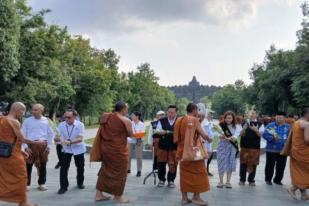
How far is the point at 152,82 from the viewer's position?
9012cm

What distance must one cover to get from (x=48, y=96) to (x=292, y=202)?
32.7 meters

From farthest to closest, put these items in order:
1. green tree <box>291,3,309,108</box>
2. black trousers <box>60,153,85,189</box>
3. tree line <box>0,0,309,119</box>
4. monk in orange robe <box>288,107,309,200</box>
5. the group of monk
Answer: green tree <box>291,3,309,108</box>
tree line <box>0,0,309,119</box>
black trousers <box>60,153,85,189</box>
monk in orange robe <box>288,107,309,200</box>
the group of monk

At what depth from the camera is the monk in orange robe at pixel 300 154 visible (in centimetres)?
835

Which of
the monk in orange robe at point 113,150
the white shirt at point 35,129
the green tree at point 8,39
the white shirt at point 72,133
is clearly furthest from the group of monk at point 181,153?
the green tree at point 8,39

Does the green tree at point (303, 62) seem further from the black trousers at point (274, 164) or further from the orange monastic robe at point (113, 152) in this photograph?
the orange monastic robe at point (113, 152)

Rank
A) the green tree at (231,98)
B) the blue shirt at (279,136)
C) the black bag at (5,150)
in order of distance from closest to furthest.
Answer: the black bag at (5,150) < the blue shirt at (279,136) < the green tree at (231,98)

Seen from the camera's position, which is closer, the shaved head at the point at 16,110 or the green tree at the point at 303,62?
the shaved head at the point at 16,110

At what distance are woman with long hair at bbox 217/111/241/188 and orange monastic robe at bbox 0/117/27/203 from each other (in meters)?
4.83

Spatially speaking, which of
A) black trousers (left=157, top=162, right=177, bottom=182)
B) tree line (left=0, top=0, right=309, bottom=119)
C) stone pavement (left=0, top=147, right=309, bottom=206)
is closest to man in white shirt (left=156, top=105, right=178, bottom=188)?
black trousers (left=157, top=162, right=177, bottom=182)

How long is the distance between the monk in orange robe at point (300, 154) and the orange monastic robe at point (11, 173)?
516cm

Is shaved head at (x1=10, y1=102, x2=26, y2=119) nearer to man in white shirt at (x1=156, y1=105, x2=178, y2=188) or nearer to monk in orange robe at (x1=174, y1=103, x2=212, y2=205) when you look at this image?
monk in orange robe at (x1=174, y1=103, x2=212, y2=205)

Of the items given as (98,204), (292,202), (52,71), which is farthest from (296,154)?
(52,71)

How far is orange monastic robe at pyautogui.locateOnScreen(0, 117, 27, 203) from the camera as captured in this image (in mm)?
7117

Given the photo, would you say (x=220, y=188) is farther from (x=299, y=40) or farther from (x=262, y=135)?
(x=299, y=40)
